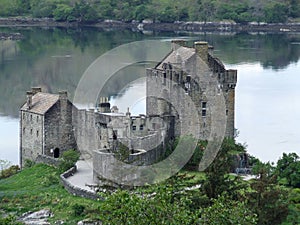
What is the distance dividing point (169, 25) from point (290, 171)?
341 ft

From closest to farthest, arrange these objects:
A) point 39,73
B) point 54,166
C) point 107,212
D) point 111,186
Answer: point 107,212
point 111,186
point 54,166
point 39,73

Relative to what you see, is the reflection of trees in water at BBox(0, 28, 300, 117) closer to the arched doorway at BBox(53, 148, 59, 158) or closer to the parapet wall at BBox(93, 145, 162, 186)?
the arched doorway at BBox(53, 148, 59, 158)

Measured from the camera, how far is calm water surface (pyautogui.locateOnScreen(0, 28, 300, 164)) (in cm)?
4531

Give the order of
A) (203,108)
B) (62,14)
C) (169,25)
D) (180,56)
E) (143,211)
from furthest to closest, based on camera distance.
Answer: (62,14) < (169,25) < (180,56) < (203,108) < (143,211)

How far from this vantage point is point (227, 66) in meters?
70.4

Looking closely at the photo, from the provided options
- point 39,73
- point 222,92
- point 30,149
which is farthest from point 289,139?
point 39,73

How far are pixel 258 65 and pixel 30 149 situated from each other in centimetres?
4227

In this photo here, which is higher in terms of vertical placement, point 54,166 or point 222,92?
point 222,92

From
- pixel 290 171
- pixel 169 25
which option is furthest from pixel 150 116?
pixel 169 25

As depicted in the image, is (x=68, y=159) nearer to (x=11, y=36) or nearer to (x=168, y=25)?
(x=11, y=36)

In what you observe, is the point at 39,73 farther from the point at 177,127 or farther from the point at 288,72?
the point at 177,127

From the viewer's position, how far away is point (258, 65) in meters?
76.4

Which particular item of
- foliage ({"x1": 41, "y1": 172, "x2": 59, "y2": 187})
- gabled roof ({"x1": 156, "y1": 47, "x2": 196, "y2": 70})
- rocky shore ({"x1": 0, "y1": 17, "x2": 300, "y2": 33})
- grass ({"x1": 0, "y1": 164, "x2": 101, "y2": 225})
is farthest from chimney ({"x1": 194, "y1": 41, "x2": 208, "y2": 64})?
rocky shore ({"x1": 0, "y1": 17, "x2": 300, "y2": 33})

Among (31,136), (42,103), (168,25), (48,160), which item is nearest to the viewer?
(48,160)
